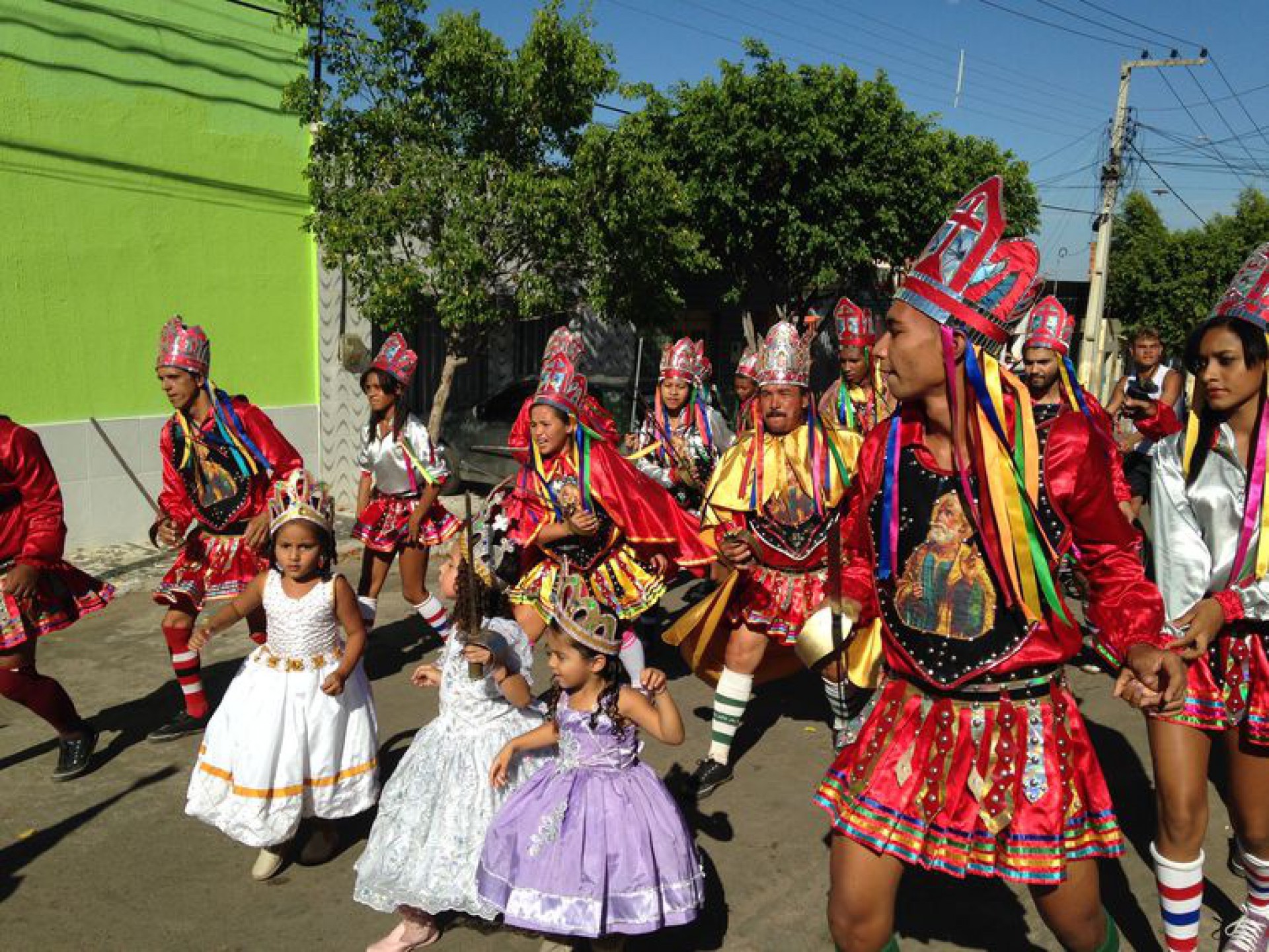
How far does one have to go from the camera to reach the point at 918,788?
2.89 metres

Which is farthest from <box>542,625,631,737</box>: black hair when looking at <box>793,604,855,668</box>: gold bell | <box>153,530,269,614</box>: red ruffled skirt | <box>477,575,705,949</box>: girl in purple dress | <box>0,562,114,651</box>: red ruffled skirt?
<box>0,562,114,651</box>: red ruffled skirt

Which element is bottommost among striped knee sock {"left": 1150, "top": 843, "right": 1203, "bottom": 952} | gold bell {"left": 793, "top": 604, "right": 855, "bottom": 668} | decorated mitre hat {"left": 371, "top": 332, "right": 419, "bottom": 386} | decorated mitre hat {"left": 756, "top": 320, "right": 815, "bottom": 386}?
striped knee sock {"left": 1150, "top": 843, "right": 1203, "bottom": 952}

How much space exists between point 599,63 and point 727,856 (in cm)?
924

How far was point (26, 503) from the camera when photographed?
510 cm

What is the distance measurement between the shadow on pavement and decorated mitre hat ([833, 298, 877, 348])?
18.6 ft

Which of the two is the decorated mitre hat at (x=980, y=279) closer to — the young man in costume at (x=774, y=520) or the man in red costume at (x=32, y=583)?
the young man in costume at (x=774, y=520)

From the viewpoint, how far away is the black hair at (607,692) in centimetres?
353

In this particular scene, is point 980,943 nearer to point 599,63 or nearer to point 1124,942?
point 1124,942

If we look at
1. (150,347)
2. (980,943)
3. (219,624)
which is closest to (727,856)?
(980,943)

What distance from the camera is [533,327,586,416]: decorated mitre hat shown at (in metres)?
5.45

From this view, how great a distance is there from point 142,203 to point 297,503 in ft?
25.8

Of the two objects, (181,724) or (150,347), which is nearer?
(181,724)

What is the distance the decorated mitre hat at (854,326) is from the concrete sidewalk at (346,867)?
3.06 meters

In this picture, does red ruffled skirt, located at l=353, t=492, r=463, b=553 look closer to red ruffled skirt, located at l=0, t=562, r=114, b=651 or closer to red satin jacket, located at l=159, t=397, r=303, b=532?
red satin jacket, located at l=159, t=397, r=303, b=532
